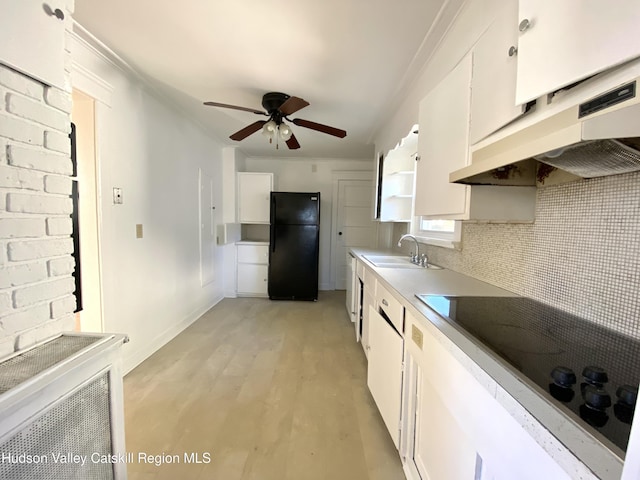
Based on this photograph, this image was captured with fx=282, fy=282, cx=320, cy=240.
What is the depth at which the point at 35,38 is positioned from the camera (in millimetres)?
847

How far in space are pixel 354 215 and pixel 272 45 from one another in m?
3.42

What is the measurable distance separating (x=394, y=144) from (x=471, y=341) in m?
2.32

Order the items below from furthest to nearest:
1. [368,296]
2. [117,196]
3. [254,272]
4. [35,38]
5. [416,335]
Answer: [254,272] → [368,296] → [117,196] → [416,335] → [35,38]

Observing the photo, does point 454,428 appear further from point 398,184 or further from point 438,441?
point 398,184

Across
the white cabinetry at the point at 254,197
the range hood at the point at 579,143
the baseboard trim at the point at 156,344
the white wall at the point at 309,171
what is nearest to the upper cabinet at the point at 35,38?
the range hood at the point at 579,143

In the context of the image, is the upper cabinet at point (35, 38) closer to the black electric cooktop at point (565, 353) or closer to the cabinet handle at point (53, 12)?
the cabinet handle at point (53, 12)

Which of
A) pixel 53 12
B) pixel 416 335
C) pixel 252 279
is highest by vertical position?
pixel 53 12

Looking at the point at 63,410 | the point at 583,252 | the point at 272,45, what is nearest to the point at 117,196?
the point at 272,45

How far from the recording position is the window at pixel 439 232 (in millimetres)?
1878

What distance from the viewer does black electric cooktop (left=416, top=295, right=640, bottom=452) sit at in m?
0.50

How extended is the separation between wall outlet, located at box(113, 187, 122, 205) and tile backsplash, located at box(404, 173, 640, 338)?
2513 millimetres

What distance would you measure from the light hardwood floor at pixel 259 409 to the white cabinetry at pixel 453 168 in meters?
1.32

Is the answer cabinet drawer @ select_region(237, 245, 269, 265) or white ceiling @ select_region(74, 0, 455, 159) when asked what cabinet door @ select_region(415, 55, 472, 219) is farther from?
cabinet drawer @ select_region(237, 245, 269, 265)

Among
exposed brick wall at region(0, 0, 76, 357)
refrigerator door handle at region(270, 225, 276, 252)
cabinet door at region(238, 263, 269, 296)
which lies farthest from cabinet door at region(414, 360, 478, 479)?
cabinet door at region(238, 263, 269, 296)
